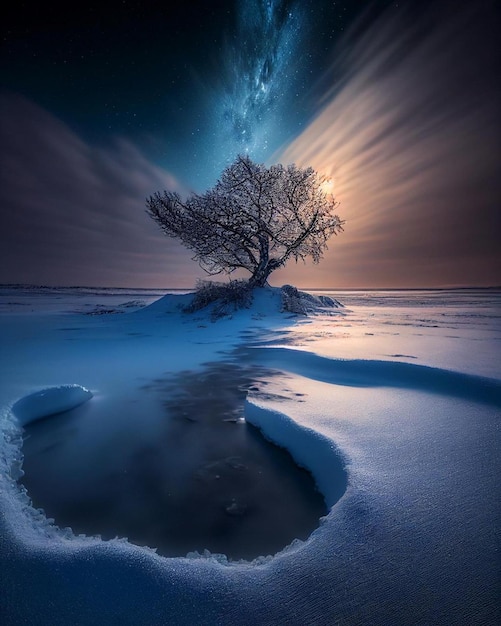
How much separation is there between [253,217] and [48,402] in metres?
8.56

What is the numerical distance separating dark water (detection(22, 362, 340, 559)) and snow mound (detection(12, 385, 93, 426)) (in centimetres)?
14

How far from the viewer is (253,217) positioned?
9867 millimetres

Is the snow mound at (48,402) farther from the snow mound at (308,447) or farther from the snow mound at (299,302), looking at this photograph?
the snow mound at (299,302)

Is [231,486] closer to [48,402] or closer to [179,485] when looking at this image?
[179,485]

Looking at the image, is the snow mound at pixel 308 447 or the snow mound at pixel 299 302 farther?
the snow mound at pixel 299 302

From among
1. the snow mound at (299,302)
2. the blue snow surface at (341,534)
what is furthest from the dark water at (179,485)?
the snow mound at (299,302)

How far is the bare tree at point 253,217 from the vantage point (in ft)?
32.0

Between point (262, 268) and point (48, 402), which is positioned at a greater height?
point (262, 268)

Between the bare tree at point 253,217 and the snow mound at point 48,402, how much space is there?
789cm

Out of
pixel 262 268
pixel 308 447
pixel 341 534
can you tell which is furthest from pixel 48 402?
pixel 262 268

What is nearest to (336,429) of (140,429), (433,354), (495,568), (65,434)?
(495,568)

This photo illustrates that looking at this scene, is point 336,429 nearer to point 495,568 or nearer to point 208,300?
point 495,568

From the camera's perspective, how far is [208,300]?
9.67 meters

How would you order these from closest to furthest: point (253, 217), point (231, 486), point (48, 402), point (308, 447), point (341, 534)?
point (341, 534) → point (231, 486) → point (308, 447) → point (48, 402) → point (253, 217)
